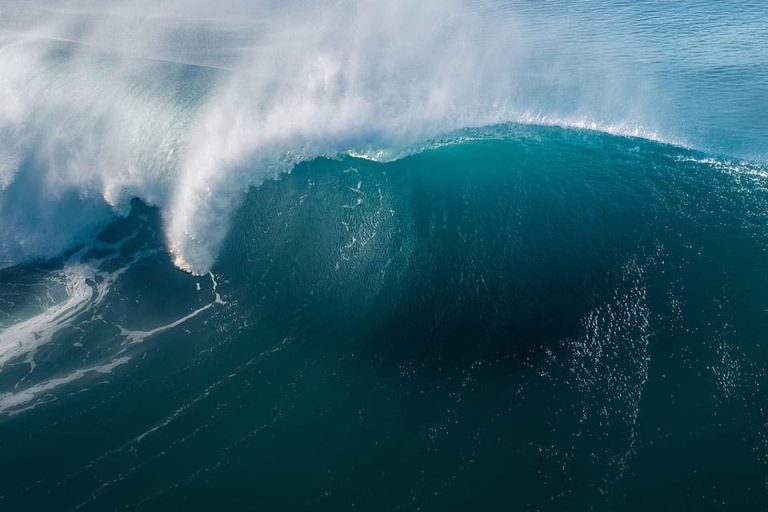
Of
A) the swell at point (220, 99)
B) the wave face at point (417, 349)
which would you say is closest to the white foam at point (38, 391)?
the wave face at point (417, 349)

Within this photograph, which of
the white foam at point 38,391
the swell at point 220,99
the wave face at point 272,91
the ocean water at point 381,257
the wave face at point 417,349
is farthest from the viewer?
the wave face at point 272,91

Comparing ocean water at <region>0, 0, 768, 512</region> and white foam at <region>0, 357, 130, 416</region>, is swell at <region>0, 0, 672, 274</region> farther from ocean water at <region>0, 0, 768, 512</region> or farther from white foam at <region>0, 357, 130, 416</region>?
white foam at <region>0, 357, 130, 416</region>

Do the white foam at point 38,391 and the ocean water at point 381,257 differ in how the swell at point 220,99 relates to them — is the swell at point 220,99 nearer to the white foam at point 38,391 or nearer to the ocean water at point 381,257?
the ocean water at point 381,257

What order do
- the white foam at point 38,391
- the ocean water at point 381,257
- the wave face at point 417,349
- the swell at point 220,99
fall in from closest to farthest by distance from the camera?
the wave face at point 417,349
the ocean water at point 381,257
the white foam at point 38,391
the swell at point 220,99

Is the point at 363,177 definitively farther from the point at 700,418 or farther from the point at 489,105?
the point at 700,418

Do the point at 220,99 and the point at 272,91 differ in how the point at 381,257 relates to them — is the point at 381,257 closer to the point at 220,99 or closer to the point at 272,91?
the point at 272,91

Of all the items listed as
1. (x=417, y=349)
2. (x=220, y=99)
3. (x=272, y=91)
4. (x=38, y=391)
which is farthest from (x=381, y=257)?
(x=220, y=99)
